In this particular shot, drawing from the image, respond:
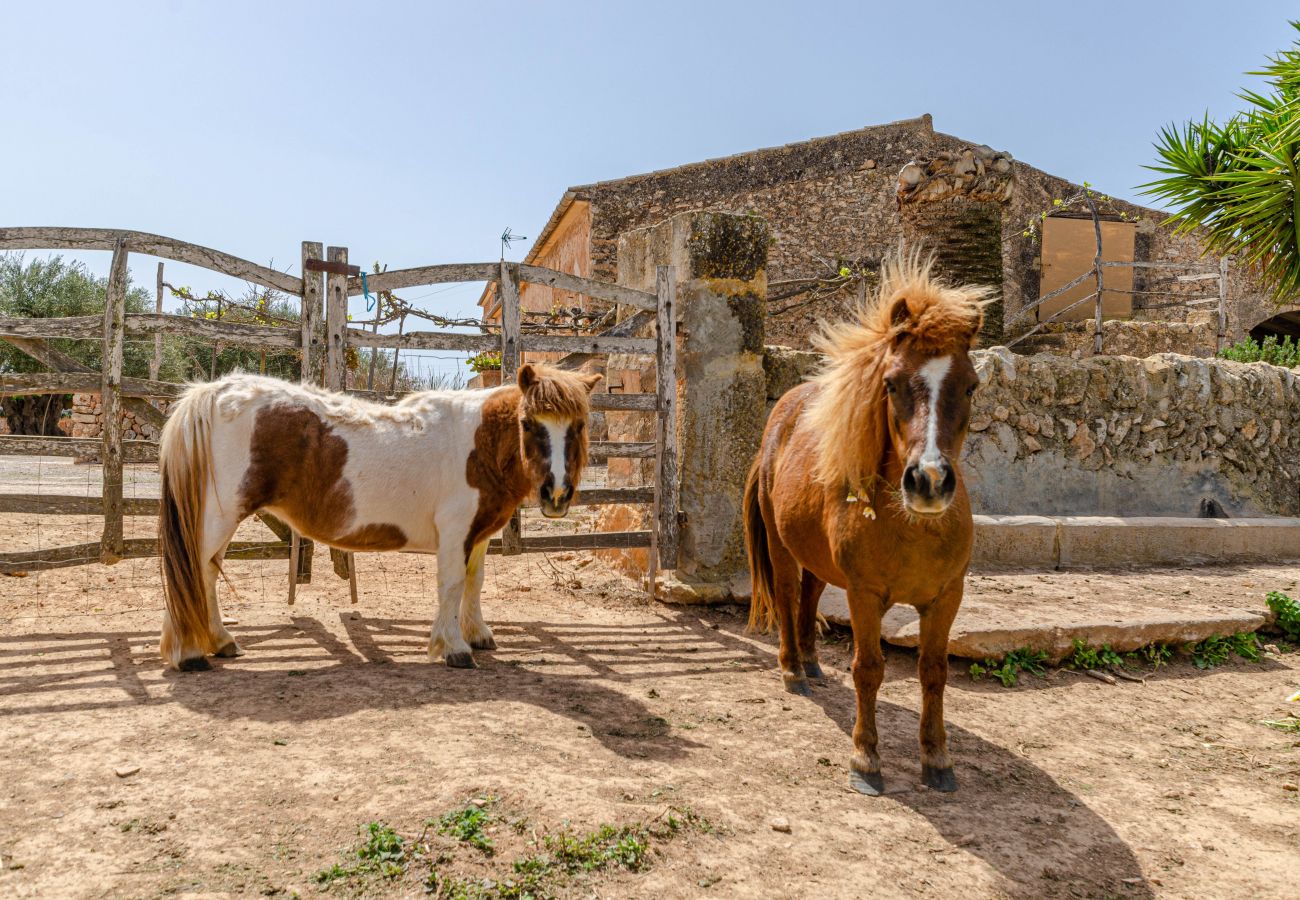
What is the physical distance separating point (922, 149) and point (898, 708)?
1547 centimetres

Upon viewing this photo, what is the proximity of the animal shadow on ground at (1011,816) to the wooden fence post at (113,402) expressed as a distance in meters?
4.20

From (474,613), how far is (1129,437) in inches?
256

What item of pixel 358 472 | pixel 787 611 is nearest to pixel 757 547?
pixel 787 611

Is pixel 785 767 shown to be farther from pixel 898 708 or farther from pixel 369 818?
pixel 369 818

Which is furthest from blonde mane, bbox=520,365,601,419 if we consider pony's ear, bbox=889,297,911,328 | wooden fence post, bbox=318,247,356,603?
pony's ear, bbox=889,297,911,328

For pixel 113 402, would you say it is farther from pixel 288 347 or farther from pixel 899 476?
pixel 899 476

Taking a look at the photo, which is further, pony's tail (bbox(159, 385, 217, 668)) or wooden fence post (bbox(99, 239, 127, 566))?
wooden fence post (bbox(99, 239, 127, 566))

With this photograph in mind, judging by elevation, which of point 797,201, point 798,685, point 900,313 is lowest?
point 798,685

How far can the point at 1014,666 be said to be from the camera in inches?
189

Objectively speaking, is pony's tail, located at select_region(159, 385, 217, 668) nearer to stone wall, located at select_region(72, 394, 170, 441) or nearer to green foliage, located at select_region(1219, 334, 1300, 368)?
green foliage, located at select_region(1219, 334, 1300, 368)

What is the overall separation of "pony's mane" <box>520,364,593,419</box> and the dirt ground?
1447 millimetres

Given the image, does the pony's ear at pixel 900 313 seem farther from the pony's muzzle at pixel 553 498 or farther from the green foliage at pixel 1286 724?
the green foliage at pixel 1286 724

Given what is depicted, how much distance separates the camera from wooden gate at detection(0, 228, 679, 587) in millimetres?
4863

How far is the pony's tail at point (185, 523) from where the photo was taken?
4.30 metres
